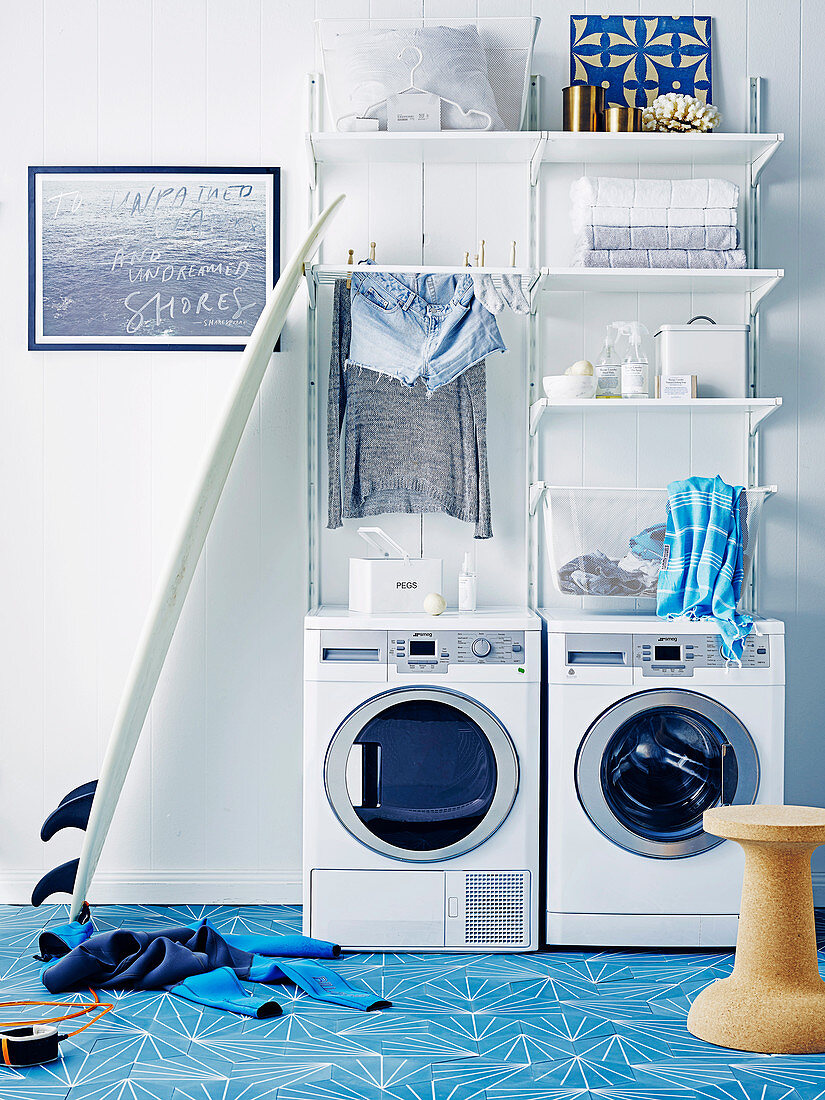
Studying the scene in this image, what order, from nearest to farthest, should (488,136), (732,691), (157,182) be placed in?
(732,691)
(488,136)
(157,182)

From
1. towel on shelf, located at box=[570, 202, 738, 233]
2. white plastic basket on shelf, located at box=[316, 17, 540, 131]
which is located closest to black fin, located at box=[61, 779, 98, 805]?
white plastic basket on shelf, located at box=[316, 17, 540, 131]

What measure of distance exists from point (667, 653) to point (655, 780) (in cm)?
35

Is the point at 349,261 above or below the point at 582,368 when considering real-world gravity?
above

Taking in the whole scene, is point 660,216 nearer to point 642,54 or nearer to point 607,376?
point 607,376

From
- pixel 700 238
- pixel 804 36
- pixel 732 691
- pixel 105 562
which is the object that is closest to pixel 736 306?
pixel 700 238

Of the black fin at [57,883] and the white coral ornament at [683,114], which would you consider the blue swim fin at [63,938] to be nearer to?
the black fin at [57,883]

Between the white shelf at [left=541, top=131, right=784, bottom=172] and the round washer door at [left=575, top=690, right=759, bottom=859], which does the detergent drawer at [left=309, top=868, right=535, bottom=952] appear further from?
the white shelf at [left=541, top=131, right=784, bottom=172]

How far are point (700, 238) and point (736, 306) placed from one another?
1.19ft

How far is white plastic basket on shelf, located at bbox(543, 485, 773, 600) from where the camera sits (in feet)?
8.68

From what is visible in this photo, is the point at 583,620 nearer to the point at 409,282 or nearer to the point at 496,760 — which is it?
the point at 496,760

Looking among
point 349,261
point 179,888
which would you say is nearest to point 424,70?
point 349,261

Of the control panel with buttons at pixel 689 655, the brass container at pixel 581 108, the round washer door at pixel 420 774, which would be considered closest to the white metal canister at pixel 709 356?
the brass container at pixel 581 108

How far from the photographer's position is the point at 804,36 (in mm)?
2973

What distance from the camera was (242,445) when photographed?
118 inches
